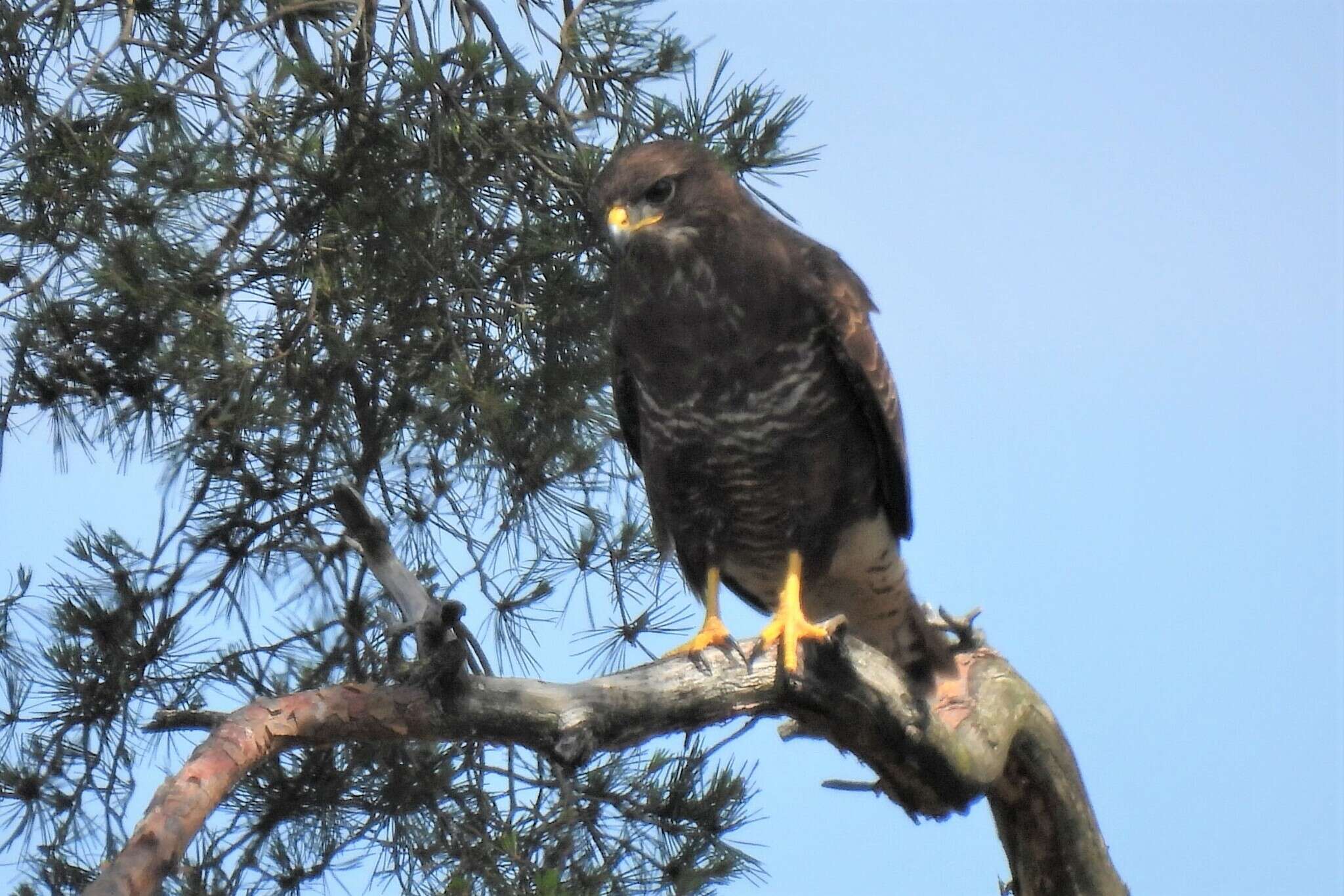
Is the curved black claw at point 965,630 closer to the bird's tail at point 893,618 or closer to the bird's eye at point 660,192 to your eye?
the bird's tail at point 893,618

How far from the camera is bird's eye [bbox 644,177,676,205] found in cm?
294

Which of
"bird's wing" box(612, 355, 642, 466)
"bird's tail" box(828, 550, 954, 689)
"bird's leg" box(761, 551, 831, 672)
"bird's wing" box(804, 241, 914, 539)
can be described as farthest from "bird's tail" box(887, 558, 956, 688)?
"bird's wing" box(612, 355, 642, 466)

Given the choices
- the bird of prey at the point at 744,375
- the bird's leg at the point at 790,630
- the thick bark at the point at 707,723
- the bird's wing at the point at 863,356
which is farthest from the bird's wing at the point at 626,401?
the thick bark at the point at 707,723

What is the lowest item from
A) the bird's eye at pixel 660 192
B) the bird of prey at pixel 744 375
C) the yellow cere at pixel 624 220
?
the bird of prey at pixel 744 375

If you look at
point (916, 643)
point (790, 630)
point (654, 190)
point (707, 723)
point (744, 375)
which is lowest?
point (707, 723)

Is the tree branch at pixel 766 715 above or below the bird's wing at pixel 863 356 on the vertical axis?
below

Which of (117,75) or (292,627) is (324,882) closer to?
(292,627)

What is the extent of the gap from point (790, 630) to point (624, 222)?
0.90 meters

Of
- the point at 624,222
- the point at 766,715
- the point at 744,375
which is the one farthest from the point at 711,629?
the point at 624,222

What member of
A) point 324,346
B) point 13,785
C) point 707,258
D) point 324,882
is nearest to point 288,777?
point 324,882

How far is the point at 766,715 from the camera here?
2.70 m

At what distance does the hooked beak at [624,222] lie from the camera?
293 centimetres

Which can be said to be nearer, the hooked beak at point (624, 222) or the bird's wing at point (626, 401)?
the hooked beak at point (624, 222)

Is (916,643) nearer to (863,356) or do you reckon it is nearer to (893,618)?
(893,618)
